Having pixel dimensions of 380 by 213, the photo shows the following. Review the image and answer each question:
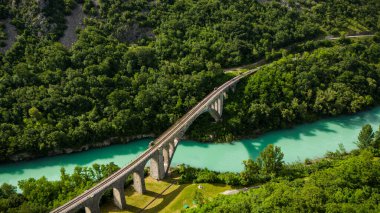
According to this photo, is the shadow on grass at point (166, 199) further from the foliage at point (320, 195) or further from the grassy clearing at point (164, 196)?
the foliage at point (320, 195)

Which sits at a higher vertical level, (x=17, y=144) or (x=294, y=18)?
(x=294, y=18)

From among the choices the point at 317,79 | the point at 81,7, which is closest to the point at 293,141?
the point at 317,79

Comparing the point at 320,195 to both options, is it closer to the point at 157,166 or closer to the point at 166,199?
the point at 166,199

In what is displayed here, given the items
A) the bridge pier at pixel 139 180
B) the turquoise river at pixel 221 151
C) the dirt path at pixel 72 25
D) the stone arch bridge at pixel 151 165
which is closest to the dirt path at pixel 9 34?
the dirt path at pixel 72 25

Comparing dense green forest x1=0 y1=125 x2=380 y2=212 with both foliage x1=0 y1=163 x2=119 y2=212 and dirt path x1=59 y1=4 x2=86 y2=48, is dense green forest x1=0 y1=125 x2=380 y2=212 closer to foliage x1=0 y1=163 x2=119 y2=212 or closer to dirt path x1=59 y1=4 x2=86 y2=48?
foliage x1=0 y1=163 x2=119 y2=212

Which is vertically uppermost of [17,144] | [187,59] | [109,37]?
[109,37]

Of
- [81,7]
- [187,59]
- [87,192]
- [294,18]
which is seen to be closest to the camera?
[87,192]

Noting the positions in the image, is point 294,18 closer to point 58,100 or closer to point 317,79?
point 317,79
